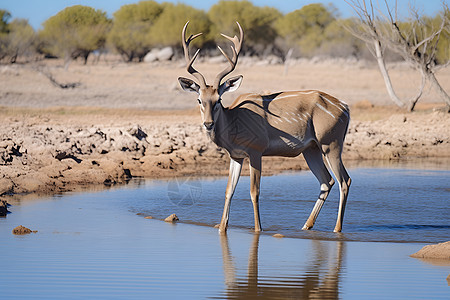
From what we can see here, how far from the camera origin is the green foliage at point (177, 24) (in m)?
61.8

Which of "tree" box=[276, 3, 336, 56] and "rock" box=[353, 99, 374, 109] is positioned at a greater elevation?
"tree" box=[276, 3, 336, 56]

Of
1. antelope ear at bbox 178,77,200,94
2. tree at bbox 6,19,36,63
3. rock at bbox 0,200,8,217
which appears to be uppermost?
tree at bbox 6,19,36,63

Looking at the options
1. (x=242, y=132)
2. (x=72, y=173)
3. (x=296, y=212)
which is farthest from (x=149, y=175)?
(x=242, y=132)

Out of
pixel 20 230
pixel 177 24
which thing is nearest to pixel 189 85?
pixel 20 230

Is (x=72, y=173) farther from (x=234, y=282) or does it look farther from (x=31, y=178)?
(x=234, y=282)

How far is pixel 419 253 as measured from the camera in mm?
7379

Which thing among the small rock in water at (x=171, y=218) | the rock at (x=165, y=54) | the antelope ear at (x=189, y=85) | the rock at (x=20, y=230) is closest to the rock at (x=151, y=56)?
the rock at (x=165, y=54)

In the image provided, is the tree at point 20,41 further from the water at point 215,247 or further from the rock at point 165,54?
the water at point 215,247

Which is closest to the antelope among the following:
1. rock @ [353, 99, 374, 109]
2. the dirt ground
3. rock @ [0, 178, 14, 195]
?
rock @ [0, 178, 14, 195]

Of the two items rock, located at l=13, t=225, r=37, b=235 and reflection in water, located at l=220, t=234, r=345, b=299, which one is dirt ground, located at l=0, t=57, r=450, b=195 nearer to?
rock, located at l=13, t=225, r=37, b=235

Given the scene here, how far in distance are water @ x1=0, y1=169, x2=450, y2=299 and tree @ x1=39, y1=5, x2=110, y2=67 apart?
2686cm

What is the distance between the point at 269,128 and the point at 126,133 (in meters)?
6.91

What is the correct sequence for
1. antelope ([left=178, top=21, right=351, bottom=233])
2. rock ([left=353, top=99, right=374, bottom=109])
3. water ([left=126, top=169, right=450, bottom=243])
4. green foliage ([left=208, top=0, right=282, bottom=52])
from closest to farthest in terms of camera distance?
antelope ([left=178, top=21, right=351, bottom=233]) → water ([left=126, top=169, right=450, bottom=243]) → rock ([left=353, top=99, right=374, bottom=109]) → green foliage ([left=208, top=0, right=282, bottom=52])

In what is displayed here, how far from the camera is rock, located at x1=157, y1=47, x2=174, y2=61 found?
2247 inches
